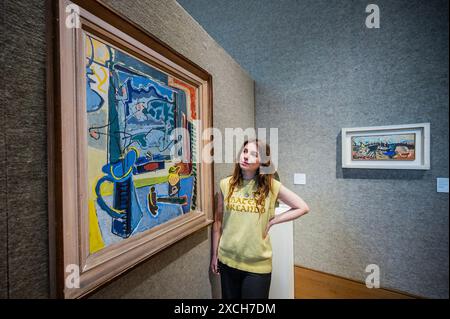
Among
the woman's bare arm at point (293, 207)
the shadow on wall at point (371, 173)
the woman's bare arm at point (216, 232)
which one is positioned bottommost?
the woman's bare arm at point (216, 232)

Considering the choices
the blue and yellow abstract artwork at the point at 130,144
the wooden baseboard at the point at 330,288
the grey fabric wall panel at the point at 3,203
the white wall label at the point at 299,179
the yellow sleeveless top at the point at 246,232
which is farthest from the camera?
the white wall label at the point at 299,179

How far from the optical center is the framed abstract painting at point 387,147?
55.9 inches

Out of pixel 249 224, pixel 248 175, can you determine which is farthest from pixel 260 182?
pixel 249 224

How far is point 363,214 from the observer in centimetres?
163

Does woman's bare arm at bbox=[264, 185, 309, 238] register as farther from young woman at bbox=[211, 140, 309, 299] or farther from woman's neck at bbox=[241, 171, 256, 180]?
woman's neck at bbox=[241, 171, 256, 180]

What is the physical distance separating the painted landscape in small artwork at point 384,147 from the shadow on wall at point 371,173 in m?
0.09

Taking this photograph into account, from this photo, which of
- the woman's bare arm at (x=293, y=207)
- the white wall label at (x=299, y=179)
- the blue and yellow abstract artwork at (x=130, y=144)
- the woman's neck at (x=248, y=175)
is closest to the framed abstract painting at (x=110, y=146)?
the blue and yellow abstract artwork at (x=130, y=144)

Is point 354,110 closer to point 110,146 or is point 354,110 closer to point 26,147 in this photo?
point 110,146

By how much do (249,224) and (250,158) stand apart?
359 millimetres

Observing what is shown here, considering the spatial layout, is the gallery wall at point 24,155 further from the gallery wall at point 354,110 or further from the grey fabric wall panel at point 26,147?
the gallery wall at point 354,110

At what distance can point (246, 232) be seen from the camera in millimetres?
1075

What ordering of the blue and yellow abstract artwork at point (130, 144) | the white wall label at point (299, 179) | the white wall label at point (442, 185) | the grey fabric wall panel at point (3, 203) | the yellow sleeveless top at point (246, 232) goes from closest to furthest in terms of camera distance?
the grey fabric wall panel at point (3, 203)
the blue and yellow abstract artwork at point (130, 144)
the yellow sleeveless top at point (246, 232)
the white wall label at point (442, 185)
the white wall label at point (299, 179)

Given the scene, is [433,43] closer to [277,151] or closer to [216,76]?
[277,151]
